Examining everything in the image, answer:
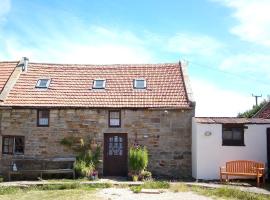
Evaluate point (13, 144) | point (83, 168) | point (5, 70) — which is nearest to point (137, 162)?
point (83, 168)

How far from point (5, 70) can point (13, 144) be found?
5216 millimetres

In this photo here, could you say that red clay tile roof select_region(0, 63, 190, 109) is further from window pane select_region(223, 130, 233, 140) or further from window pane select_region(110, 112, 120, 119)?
window pane select_region(223, 130, 233, 140)

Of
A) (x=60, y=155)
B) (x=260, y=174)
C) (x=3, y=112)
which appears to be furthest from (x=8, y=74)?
(x=260, y=174)

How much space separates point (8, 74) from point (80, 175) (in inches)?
313

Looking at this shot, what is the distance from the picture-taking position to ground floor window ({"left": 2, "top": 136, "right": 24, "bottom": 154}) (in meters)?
20.1

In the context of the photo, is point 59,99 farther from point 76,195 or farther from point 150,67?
point 76,195

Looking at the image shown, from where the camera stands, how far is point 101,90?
2161 cm

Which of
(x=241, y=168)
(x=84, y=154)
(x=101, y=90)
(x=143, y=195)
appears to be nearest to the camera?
(x=143, y=195)

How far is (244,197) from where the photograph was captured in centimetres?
1373

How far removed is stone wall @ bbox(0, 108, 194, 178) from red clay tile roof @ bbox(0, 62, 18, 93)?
2.47 meters

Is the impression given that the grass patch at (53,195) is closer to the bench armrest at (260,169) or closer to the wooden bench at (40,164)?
the wooden bench at (40,164)

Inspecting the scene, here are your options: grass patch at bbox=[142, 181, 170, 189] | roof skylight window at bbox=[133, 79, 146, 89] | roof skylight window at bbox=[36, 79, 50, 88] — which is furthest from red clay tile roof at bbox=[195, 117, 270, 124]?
roof skylight window at bbox=[36, 79, 50, 88]

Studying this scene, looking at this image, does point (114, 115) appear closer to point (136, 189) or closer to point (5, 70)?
point (136, 189)

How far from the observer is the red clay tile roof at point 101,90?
66.9 feet
